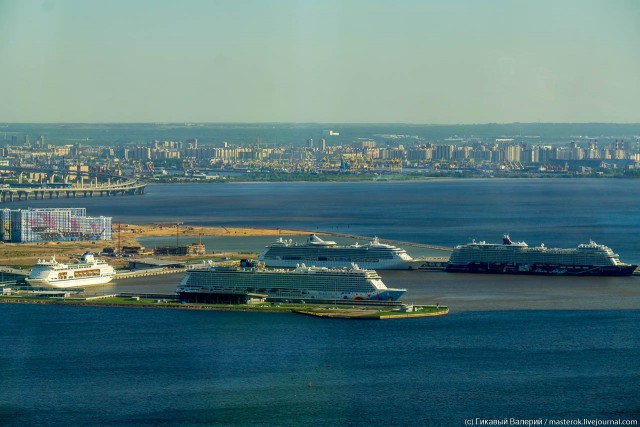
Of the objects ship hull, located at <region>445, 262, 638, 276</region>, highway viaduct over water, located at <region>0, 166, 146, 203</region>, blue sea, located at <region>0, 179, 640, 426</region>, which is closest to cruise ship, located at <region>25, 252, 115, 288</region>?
blue sea, located at <region>0, 179, 640, 426</region>

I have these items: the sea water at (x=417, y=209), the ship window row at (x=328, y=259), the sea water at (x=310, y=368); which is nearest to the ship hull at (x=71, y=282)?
the sea water at (x=310, y=368)

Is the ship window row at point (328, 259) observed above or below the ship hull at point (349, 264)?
above

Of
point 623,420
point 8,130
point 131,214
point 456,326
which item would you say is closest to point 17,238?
point 131,214

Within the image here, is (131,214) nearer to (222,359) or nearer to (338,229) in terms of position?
(338,229)

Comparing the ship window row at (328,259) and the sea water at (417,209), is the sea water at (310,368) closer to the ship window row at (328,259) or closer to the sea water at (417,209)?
the ship window row at (328,259)

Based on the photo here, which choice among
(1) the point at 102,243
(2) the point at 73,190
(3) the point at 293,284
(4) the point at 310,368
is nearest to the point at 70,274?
(3) the point at 293,284
